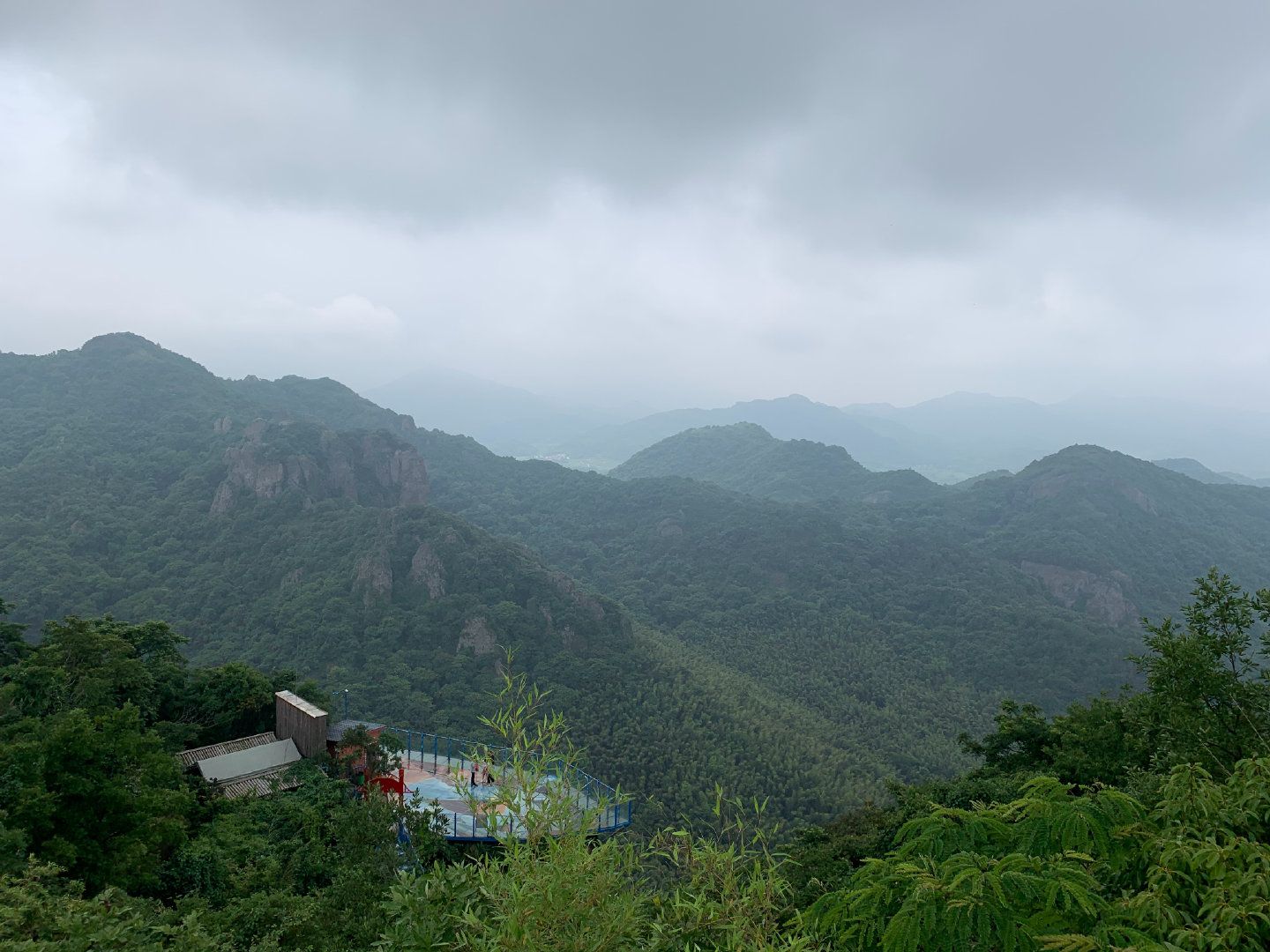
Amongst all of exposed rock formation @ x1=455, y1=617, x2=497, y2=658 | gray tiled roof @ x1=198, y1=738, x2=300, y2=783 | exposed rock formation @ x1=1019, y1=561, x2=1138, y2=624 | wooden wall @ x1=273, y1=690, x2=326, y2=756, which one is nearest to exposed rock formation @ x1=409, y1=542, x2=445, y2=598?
exposed rock formation @ x1=455, y1=617, x2=497, y2=658

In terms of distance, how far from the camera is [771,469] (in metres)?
158

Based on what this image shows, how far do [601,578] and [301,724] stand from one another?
65.3 meters

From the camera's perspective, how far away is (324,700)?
25250 mm

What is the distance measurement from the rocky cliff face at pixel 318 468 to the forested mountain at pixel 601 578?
345 millimetres

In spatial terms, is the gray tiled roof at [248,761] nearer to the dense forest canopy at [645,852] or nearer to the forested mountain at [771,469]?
the dense forest canopy at [645,852]

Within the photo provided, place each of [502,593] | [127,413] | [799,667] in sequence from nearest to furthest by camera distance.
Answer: [502,593] → [799,667] → [127,413]

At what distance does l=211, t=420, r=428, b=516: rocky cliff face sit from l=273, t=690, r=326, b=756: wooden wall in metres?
47.4

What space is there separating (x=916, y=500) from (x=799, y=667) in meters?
74.5

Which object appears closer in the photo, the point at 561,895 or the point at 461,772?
the point at 561,895

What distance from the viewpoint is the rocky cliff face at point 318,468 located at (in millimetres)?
63781

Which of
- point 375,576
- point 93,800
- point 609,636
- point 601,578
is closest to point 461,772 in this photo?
point 93,800

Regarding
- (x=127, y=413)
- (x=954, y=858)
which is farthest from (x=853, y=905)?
(x=127, y=413)

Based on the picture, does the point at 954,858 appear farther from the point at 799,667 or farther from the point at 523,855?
the point at 799,667

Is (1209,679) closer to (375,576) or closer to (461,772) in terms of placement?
(461,772)
